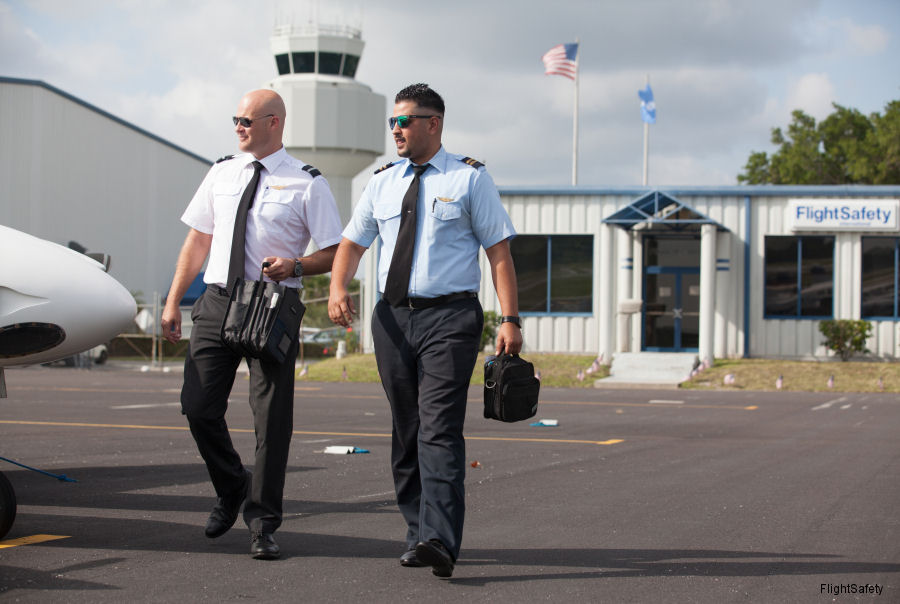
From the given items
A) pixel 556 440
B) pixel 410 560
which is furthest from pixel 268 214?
pixel 556 440

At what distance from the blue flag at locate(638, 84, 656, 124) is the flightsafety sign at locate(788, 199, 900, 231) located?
39.0 ft

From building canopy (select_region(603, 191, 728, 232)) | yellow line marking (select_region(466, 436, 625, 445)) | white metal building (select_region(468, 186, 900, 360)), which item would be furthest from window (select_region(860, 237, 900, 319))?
yellow line marking (select_region(466, 436, 625, 445))

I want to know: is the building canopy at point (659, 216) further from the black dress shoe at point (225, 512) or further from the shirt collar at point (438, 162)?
the black dress shoe at point (225, 512)

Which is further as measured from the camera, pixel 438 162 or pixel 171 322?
pixel 171 322

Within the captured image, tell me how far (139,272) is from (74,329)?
59145 mm

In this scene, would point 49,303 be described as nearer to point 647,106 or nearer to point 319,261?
point 319,261

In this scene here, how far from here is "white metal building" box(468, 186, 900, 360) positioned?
27.6 meters

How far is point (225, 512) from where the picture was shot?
5.45 metres

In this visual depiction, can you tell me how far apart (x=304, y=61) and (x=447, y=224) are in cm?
7399

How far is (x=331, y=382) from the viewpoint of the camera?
24.9 meters

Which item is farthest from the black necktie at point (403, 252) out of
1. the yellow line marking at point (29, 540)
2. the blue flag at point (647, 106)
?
the blue flag at point (647, 106)

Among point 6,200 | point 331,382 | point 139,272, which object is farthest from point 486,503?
point 139,272

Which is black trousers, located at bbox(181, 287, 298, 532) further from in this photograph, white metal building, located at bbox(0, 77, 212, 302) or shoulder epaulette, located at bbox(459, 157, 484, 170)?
white metal building, located at bbox(0, 77, 212, 302)

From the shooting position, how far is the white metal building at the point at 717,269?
27609mm
